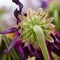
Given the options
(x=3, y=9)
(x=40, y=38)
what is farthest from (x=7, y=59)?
(x=3, y=9)

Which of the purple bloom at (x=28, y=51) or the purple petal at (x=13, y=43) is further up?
the purple petal at (x=13, y=43)

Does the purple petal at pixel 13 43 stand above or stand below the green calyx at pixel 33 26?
below

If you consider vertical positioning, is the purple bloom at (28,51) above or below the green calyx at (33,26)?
Answer: below

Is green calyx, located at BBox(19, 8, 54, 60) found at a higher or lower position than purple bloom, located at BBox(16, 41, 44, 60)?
higher

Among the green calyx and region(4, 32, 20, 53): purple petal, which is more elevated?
the green calyx

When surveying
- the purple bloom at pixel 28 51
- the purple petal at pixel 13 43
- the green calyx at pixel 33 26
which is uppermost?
the green calyx at pixel 33 26

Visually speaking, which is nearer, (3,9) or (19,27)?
(19,27)

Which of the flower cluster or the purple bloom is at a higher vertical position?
the flower cluster

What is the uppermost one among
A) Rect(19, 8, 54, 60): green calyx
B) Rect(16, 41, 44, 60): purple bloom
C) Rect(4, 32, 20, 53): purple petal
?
Rect(19, 8, 54, 60): green calyx

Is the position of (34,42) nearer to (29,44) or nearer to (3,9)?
(29,44)

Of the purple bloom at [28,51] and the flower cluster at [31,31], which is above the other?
the flower cluster at [31,31]

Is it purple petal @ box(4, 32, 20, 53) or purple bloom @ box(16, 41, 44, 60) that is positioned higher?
purple petal @ box(4, 32, 20, 53)
